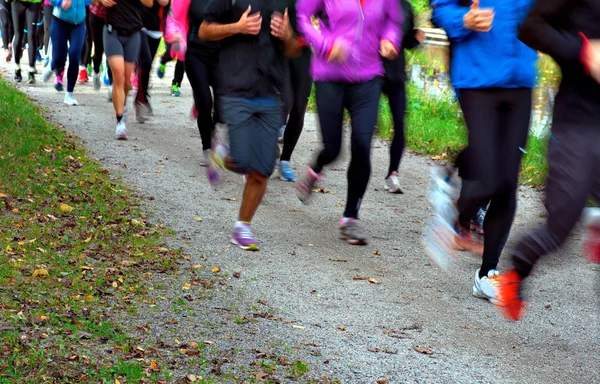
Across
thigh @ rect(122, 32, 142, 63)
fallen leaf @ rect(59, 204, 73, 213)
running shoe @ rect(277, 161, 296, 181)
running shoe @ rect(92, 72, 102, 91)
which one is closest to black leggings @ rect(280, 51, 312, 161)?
running shoe @ rect(277, 161, 296, 181)

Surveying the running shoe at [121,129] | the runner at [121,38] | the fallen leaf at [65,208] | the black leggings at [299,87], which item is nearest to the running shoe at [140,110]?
the running shoe at [121,129]

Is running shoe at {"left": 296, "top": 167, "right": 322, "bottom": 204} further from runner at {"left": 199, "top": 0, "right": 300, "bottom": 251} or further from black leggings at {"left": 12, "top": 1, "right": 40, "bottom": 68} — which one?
black leggings at {"left": 12, "top": 1, "right": 40, "bottom": 68}

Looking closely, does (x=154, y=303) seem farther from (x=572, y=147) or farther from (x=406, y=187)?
(x=406, y=187)

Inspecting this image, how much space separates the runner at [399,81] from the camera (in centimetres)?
761

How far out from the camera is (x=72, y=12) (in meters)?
13.1

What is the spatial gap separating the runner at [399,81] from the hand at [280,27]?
1148 millimetres

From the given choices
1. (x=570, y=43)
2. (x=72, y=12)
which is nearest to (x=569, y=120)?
(x=570, y=43)

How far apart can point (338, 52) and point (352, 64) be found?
25cm

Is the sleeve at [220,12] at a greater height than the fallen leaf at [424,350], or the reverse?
the sleeve at [220,12]

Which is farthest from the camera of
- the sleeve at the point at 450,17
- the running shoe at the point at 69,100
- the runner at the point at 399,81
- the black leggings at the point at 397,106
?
the running shoe at the point at 69,100

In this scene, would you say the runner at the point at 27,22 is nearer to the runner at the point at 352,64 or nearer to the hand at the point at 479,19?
the runner at the point at 352,64

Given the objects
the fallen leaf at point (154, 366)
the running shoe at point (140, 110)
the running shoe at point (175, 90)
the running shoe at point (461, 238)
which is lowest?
the running shoe at point (175, 90)

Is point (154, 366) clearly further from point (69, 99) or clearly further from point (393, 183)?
point (69, 99)

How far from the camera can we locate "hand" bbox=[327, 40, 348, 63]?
6.54 metres
